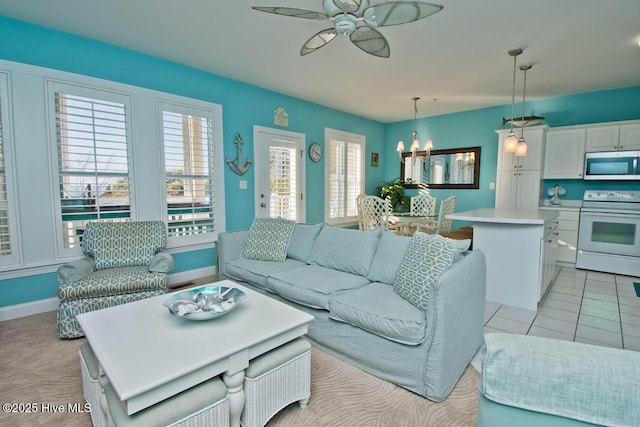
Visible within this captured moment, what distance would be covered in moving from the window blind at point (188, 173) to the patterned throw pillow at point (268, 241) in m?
1.05

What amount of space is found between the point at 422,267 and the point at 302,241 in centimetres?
143

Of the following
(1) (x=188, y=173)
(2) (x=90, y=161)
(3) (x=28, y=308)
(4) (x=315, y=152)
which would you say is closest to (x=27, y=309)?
(3) (x=28, y=308)

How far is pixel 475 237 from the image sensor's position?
324 centimetres

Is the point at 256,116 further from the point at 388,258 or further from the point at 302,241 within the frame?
the point at 388,258

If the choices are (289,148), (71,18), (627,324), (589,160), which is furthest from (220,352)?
(589,160)

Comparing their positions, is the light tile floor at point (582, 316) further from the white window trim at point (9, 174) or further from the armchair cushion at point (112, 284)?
the white window trim at point (9, 174)

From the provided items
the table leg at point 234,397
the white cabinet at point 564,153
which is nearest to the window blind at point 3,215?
the table leg at point 234,397

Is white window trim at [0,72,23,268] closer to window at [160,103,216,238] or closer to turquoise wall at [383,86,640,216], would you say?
window at [160,103,216,238]

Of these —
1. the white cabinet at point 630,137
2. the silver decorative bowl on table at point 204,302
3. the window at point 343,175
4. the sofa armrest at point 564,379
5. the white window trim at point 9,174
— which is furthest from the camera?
the window at point 343,175

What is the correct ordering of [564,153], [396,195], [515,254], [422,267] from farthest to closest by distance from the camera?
[396,195], [564,153], [515,254], [422,267]

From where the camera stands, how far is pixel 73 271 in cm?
244

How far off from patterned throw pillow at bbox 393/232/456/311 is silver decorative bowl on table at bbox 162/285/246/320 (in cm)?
104

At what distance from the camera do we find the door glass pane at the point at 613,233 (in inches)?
157

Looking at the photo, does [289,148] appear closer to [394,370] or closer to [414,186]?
[414,186]
